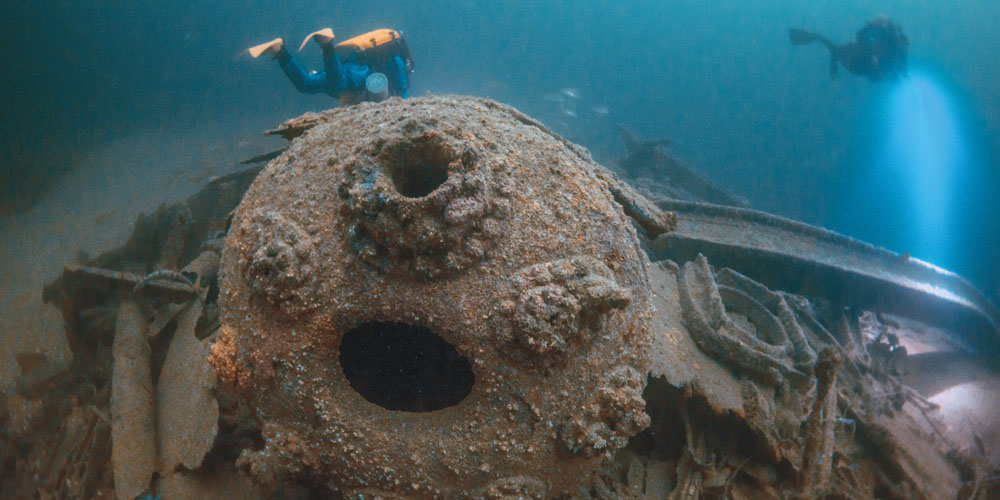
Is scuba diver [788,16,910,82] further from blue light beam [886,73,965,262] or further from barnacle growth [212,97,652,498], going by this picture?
barnacle growth [212,97,652,498]

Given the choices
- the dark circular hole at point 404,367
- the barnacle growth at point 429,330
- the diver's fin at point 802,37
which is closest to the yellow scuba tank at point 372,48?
the barnacle growth at point 429,330

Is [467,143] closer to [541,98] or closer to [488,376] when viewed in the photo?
[488,376]

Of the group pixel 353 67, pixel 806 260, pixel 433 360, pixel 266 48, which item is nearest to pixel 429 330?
pixel 433 360

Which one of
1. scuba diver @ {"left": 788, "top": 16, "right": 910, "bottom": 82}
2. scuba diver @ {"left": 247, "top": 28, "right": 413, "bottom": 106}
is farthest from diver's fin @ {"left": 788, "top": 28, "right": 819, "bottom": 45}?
scuba diver @ {"left": 247, "top": 28, "right": 413, "bottom": 106}

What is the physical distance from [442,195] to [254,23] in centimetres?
4127

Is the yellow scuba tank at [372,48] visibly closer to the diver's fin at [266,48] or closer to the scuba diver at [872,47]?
the diver's fin at [266,48]

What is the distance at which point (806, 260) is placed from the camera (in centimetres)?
576

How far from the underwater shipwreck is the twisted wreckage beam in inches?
77.3

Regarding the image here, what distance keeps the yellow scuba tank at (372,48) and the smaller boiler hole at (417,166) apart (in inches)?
212

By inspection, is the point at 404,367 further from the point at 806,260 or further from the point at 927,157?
the point at 927,157

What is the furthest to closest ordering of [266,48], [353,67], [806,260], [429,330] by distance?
[353,67], [806,260], [266,48], [429,330]

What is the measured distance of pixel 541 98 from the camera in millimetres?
38688

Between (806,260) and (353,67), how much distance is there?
6.93 metres

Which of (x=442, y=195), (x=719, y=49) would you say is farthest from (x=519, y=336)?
(x=719, y=49)
